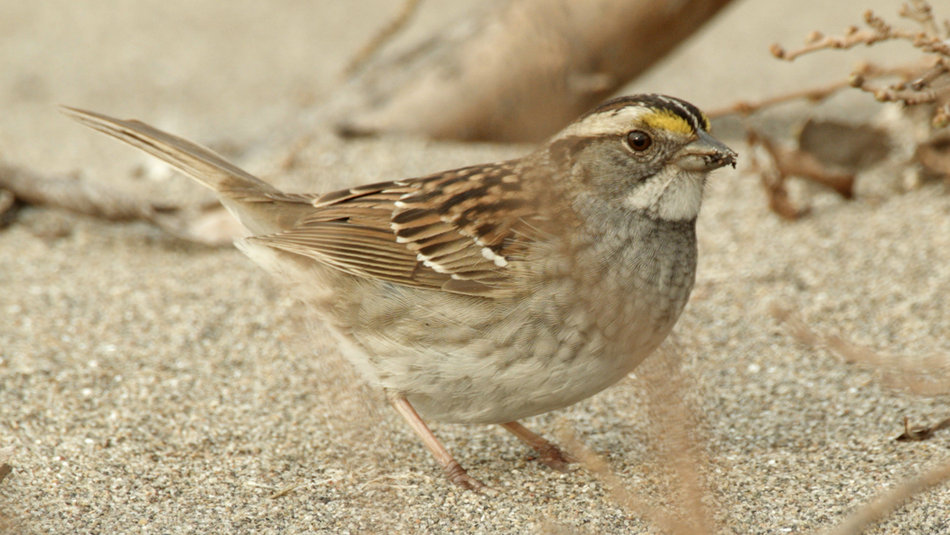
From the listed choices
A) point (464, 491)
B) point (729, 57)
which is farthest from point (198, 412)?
point (729, 57)

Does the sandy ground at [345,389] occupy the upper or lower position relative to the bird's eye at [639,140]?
lower

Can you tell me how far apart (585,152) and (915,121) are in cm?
281

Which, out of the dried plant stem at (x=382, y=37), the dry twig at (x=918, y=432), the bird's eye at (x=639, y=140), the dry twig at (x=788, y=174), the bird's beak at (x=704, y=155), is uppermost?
the dried plant stem at (x=382, y=37)

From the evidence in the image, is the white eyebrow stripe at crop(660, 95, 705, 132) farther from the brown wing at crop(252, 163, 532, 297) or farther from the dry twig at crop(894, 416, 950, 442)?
the dry twig at crop(894, 416, 950, 442)

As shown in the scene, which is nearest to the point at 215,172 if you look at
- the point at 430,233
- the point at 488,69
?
the point at 430,233

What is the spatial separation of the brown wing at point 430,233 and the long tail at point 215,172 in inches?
8.0

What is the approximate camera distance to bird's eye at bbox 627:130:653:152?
3.78 meters

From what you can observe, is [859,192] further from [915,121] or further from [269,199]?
[269,199]

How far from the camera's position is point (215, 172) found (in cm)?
453

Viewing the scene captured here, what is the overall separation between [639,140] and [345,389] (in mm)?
1697

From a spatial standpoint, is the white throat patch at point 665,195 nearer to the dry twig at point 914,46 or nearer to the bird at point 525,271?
the bird at point 525,271

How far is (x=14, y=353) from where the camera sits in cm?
460

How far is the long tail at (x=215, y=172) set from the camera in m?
4.51

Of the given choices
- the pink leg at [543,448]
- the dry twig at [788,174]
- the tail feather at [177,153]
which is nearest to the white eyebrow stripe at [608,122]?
the pink leg at [543,448]
